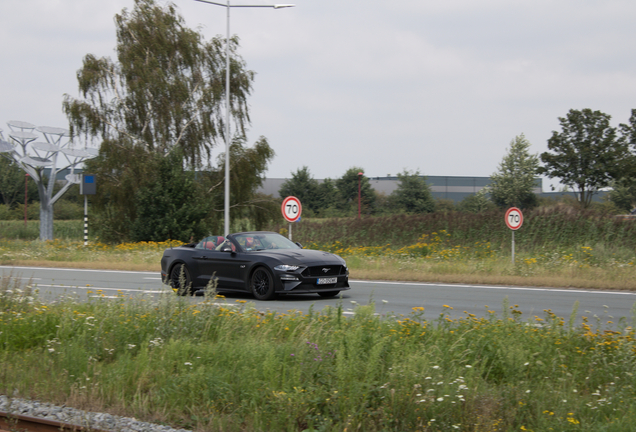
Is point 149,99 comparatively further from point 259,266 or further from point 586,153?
point 586,153

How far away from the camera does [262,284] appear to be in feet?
42.0

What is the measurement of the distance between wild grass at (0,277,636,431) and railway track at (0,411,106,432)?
16.9 inches

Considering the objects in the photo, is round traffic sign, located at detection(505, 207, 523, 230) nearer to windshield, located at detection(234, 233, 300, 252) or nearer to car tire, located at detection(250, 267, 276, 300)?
windshield, located at detection(234, 233, 300, 252)

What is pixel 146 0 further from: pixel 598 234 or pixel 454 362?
pixel 454 362

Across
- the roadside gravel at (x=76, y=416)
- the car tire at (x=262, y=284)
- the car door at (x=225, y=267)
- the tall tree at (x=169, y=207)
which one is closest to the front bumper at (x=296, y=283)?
the car tire at (x=262, y=284)

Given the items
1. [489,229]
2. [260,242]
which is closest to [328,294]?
[260,242]

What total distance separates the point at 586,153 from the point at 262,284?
5281cm

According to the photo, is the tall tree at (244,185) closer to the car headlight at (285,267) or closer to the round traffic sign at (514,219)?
the round traffic sign at (514,219)

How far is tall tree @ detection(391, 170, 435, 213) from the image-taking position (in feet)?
225

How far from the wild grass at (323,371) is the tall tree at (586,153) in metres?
55.7

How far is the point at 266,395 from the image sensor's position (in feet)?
16.8

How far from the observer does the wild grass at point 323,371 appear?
15.6 ft

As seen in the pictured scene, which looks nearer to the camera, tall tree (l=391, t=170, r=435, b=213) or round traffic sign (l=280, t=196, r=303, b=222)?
round traffic sign (l=280, t=196, r=303, b=222)

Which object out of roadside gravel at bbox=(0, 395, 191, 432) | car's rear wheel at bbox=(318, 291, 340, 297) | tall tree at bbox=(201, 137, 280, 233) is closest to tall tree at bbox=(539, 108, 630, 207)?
tall tree at bbox=(201, 137, 280, 233)
